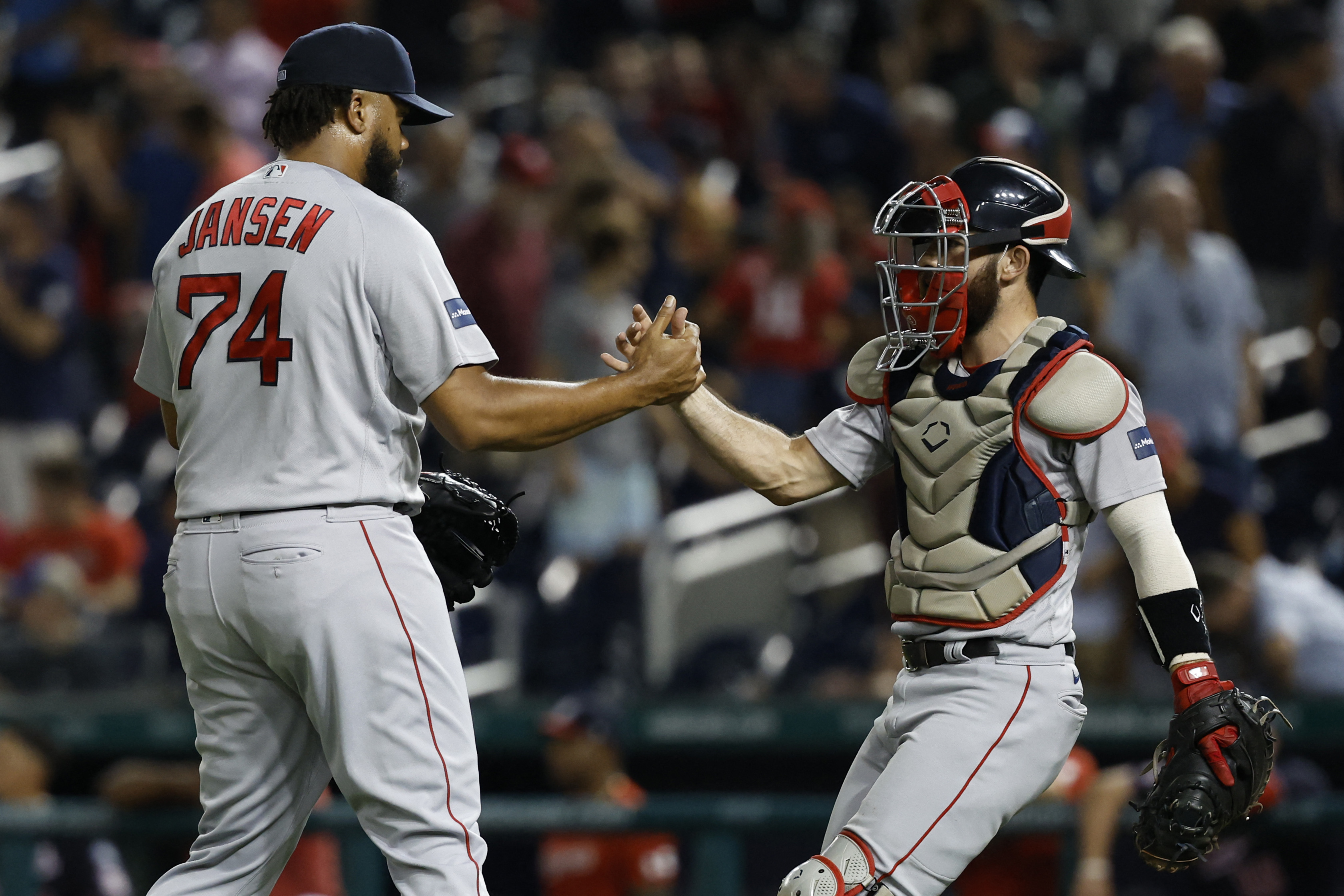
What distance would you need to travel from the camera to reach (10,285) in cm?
848

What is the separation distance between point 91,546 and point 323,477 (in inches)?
189

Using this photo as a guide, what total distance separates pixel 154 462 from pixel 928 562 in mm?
5636

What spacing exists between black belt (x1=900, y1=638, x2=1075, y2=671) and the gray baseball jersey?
1.09 m

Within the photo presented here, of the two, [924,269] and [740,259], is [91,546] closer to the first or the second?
[740,259]

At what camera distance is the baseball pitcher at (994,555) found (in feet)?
11.2

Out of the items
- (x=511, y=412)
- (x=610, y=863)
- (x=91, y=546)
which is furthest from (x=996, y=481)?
(x=91, y=546)

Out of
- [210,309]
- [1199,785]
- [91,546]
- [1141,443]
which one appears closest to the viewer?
[1199,785]

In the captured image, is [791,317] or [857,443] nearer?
[857,443]

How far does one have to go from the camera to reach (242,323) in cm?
338

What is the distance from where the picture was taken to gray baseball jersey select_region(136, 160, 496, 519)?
3.35m

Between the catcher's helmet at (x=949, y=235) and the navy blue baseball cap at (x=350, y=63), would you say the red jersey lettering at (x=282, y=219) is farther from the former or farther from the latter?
the catcher's helmet at (x=949, y=235)

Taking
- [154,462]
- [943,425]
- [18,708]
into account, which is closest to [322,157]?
[943,425]

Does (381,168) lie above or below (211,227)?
→ above

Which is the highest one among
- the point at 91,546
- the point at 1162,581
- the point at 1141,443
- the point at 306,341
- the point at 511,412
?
the point at 306,341
